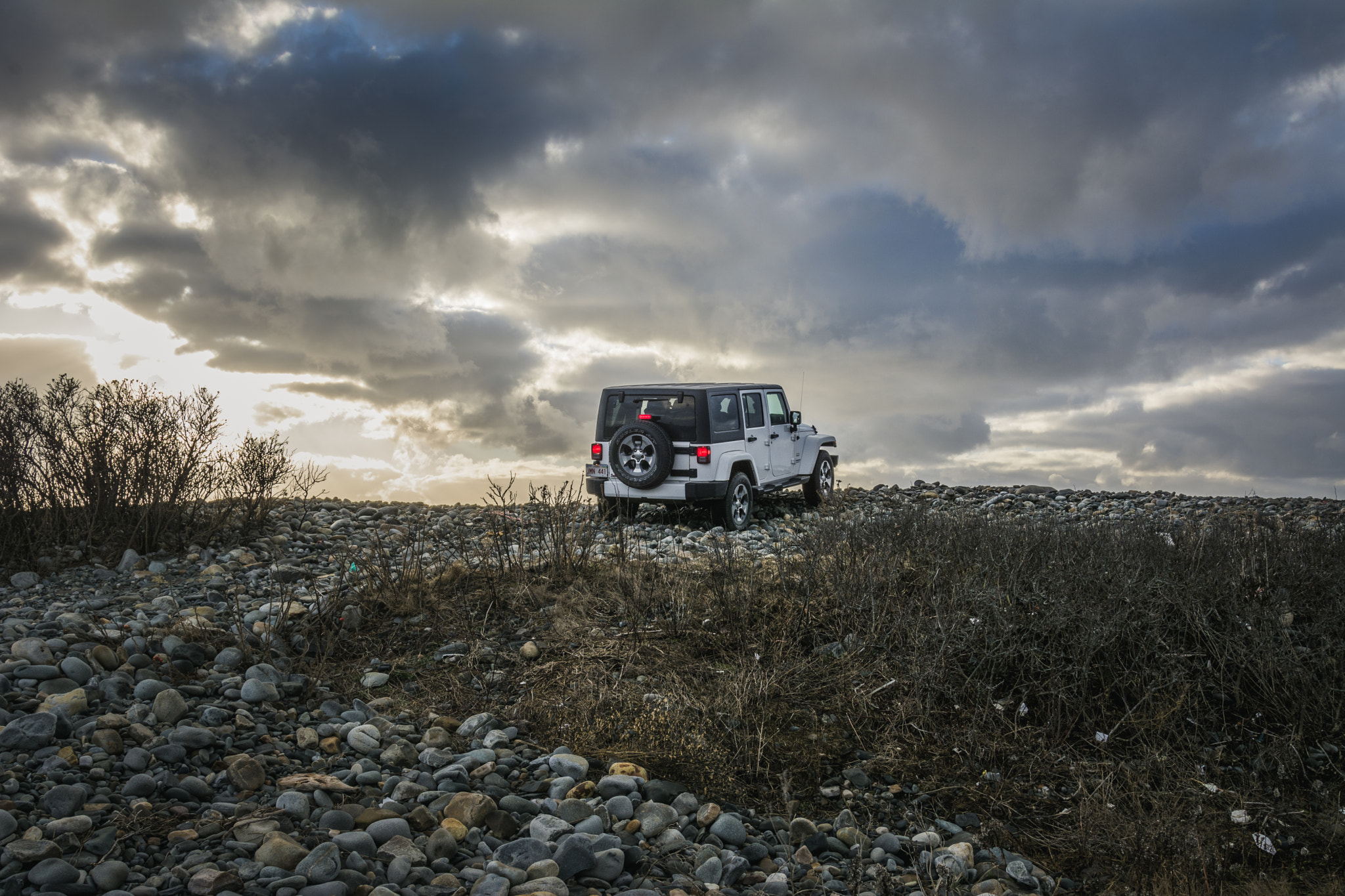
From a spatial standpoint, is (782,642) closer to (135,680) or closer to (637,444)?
(135,680)

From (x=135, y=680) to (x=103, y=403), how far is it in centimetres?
643

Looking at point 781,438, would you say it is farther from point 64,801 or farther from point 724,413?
point 64,801

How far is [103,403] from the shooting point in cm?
976

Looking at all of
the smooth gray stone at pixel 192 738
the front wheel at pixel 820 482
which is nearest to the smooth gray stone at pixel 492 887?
the smooth gray stone at pixel 192 738

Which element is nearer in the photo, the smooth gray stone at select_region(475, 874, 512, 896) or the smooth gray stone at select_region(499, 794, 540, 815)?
the smooth gray stone at select_region(475, 874, 512, 896)

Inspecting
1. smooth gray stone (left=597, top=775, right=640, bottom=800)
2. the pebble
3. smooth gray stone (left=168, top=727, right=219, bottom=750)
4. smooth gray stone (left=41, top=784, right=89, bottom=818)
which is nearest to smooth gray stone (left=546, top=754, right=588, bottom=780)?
the pebble

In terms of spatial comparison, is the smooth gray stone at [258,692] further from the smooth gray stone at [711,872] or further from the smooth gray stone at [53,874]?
the smooth gray stone at [711,872]

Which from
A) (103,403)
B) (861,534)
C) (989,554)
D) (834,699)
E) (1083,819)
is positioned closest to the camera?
(1083,819)

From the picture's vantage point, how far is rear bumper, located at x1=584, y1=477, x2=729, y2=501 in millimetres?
10430

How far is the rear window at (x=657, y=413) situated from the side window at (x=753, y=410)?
111 centimetres

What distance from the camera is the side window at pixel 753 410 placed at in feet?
37.3

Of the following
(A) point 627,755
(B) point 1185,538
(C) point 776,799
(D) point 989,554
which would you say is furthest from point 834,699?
(B) point 1185,538

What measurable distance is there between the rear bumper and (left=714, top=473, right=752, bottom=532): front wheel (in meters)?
0.20

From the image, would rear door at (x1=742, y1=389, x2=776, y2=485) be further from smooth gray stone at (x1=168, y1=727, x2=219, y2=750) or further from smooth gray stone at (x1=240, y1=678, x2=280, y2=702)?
smooth gray stone at (x1=168, y1=727, x2=219, y2=750)
